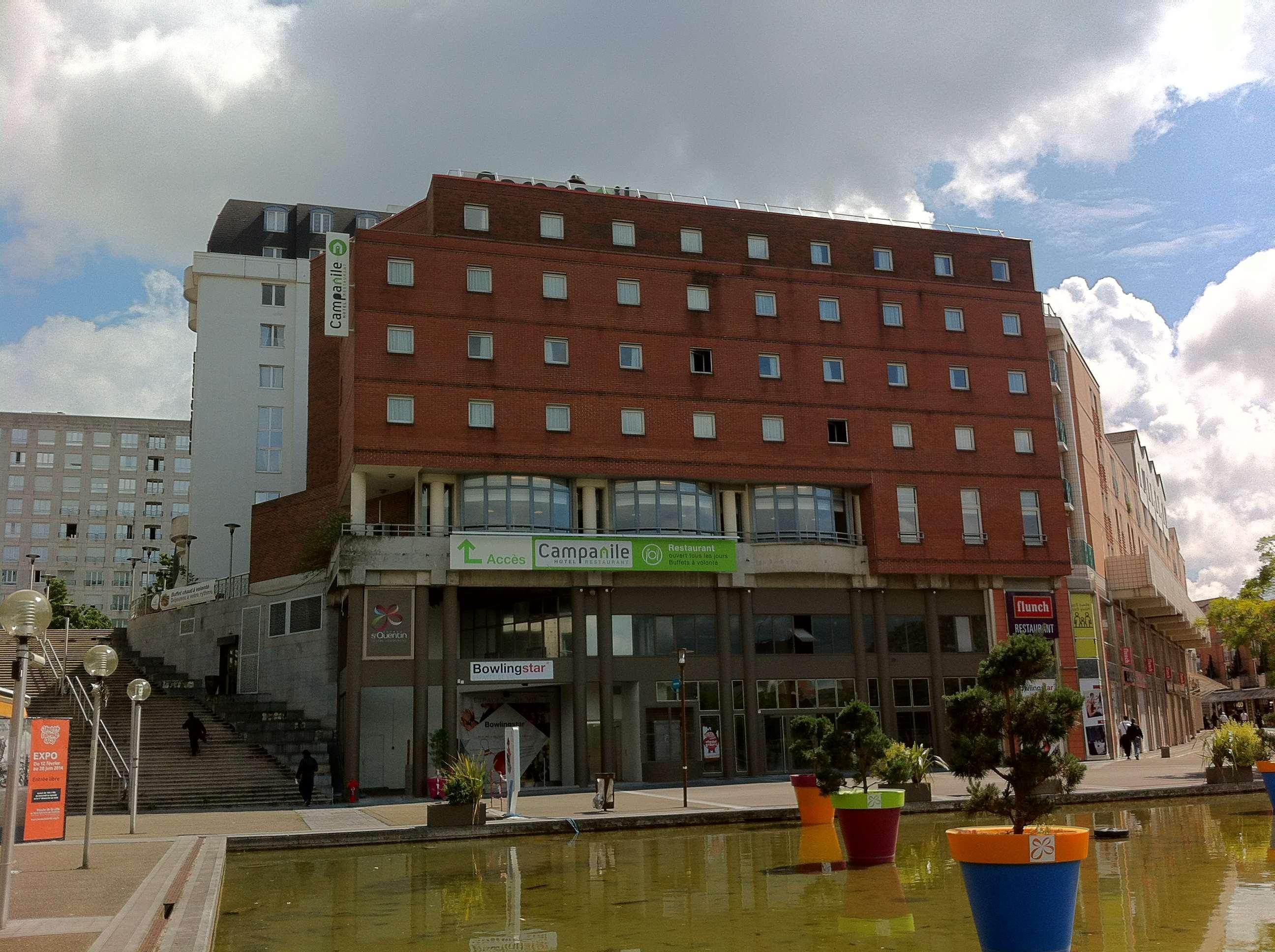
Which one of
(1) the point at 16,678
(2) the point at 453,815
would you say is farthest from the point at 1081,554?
(1) the point at 16,678

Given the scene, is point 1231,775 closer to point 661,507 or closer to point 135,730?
point 661,507

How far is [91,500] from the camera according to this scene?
128 metres

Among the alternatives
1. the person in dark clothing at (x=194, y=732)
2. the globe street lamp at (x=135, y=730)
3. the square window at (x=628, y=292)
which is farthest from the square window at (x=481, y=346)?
the globe street lamp at (x=135, y=730)

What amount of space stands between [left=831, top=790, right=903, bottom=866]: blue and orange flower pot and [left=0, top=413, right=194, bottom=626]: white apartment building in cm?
11529

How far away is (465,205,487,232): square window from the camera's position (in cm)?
4897

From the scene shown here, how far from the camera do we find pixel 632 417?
48469 mm

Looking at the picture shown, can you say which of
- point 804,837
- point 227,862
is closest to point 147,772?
point 227,862

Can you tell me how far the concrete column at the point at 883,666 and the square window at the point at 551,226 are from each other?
2043 centimetres

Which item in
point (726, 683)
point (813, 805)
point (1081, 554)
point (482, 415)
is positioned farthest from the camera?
point (1081, 554)

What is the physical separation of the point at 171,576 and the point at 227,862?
180ft

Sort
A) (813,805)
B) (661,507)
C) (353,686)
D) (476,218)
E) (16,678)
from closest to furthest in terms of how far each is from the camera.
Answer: (16,678) → (813,805) → (353,686) → (661,507) → (476,218)

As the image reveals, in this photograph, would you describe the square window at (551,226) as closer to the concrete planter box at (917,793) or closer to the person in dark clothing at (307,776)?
the person in dark clothing at (307,776)

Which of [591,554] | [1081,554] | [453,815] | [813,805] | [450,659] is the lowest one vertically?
[453,815]

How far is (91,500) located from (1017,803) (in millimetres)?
132200
